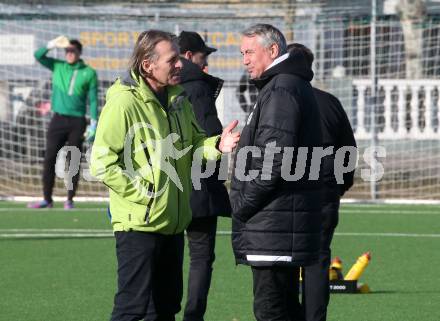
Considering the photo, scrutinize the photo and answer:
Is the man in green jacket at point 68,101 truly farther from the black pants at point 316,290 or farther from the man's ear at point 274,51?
the man's ear at point 274,51

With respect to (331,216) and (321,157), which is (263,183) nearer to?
(321,157)

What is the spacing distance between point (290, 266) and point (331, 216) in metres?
1.59

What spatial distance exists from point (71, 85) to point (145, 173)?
9.73 m

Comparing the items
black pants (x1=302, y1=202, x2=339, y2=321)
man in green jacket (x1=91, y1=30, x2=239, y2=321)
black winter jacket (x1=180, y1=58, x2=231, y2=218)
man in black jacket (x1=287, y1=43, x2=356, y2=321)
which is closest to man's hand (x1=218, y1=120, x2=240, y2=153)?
man in green jacket (x1=91, y1=30, x2=239, y2=321)

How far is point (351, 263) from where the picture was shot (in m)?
11.4

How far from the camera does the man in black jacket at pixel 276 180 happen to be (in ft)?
20.3

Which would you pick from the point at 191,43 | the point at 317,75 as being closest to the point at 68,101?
the point at 317,75

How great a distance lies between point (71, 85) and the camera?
15.8 meters

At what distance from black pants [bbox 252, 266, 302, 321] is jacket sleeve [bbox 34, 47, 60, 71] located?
9932 mm

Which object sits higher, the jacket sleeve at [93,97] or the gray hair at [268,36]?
the gray hair at [268,36]

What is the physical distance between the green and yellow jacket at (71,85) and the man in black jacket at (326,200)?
325 inches

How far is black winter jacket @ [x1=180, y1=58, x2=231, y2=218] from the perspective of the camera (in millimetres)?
8023

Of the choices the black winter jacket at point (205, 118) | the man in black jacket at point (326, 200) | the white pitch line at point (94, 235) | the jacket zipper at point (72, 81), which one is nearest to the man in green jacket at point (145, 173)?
the man in black jacket at point (326, 200)

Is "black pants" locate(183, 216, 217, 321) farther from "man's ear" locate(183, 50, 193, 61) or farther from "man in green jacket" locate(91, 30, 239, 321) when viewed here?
"man in green jacket" locate(91, 30, 239, 321)
